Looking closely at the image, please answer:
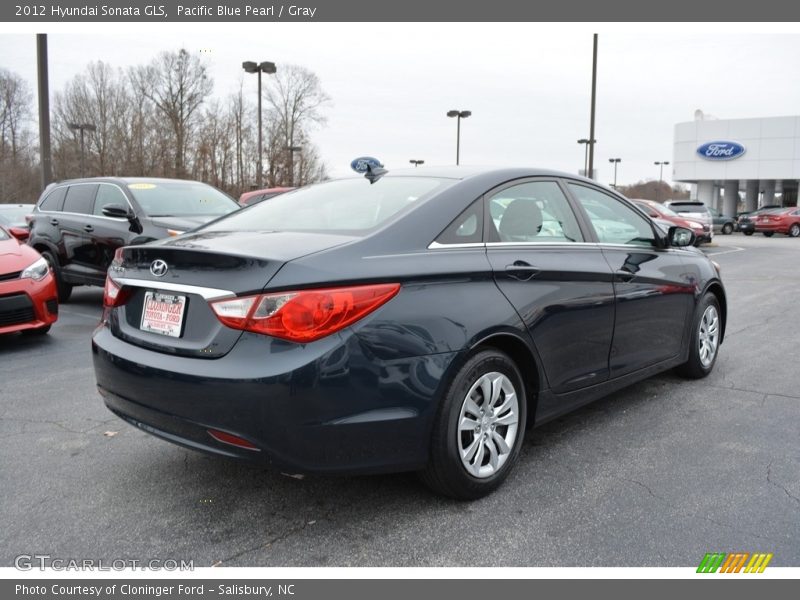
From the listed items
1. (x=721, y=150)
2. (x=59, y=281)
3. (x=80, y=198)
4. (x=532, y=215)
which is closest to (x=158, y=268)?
(x=532, y=215)

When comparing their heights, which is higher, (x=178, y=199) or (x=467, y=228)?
(x=178, y=199)

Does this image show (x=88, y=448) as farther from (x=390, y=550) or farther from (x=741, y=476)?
(x=741, y=476)

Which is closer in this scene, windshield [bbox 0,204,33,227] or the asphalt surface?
the asphalt surface

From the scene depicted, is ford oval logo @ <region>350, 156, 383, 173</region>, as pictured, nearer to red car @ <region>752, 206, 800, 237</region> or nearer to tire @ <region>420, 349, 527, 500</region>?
tire @ <region>420, 349, 527, 500</region>

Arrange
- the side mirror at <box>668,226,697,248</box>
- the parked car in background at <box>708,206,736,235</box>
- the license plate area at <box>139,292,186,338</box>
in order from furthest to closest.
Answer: the parked car in background at <box>708,206,736,235</box>, the side mirror at <box>668,226,697,248</box>, the license plate area at <box>139,292,186,338</box>

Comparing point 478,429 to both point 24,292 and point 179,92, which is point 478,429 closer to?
point 24,292

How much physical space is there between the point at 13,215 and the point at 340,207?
13699mm

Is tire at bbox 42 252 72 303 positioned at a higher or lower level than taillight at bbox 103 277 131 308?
lower

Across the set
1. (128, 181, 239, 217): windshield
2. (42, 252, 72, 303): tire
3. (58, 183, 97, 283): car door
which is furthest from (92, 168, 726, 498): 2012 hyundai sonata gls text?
(42, 252, 72, 303): tire

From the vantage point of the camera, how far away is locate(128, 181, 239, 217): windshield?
8.52 metres

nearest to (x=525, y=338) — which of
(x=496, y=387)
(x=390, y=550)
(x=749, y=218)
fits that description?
(x=496, y=387)

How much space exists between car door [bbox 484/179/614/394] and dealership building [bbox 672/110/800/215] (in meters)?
45.2

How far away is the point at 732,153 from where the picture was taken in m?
43.9
